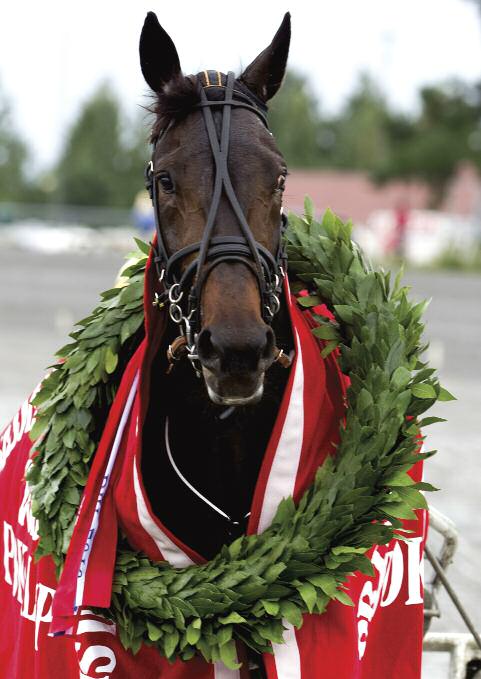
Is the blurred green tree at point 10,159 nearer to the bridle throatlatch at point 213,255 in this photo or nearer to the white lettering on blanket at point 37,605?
the white lettering on blanket at point 37,605

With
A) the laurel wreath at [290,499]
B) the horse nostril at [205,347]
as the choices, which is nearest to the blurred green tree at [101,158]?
the laurel wreath at [290,499]

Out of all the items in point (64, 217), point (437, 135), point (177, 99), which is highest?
point (437, 135)

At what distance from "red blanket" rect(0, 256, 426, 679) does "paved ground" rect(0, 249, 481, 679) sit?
2.27 meters

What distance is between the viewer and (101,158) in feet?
241

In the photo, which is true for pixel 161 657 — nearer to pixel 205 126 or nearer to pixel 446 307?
pixel 205 126

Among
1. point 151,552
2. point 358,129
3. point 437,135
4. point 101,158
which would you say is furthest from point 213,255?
point 358,129

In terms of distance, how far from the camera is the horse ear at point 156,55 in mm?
2902

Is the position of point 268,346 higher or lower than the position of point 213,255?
lower

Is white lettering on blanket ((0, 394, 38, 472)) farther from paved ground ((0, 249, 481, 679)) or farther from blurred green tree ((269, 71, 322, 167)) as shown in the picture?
blurred green tree ((269, 71, 322, 167))

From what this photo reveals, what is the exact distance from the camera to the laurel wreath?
292cm

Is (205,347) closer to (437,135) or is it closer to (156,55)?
(156,55)

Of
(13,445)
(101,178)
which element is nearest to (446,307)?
(13,445)

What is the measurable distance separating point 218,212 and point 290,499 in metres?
0.89

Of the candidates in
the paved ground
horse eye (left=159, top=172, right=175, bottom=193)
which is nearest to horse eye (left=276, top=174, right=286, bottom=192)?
horse eye (left=159, top=172, right=175, bottom=193)
